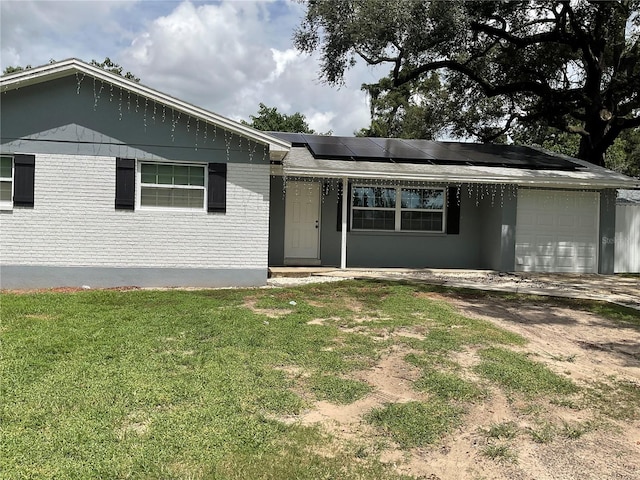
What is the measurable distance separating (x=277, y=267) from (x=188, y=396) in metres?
7.87

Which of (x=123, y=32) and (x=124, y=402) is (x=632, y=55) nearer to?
(x=123, y=32)

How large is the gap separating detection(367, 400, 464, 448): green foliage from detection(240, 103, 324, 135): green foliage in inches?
1459

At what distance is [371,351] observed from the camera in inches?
208

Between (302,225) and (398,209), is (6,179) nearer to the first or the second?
(302,225)

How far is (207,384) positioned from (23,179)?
709 centimetres

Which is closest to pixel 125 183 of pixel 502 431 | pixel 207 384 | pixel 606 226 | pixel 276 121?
pixel 207 384

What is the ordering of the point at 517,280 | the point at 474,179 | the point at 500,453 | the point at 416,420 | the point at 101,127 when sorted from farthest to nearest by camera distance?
the point at 474,179 → the point at 517,280 → the point at 101,127 → the point at 416,420 → the point at 500,453

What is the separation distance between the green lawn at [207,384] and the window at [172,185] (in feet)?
8.74

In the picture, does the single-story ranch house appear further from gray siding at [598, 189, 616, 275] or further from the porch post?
gray siding at [598, 189, 616, 275]

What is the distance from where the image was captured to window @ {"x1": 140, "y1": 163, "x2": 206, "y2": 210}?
9.54m

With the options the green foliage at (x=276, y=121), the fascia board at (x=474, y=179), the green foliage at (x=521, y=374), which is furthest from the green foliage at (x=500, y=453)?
the green foliage at (x=276, y=121)

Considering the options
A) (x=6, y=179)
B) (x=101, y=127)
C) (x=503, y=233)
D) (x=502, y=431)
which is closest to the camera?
(x=502, y=431)

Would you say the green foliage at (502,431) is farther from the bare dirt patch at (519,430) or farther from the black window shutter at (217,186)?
the black window shutter at (217,186)

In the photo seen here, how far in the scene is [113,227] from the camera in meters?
9.38
